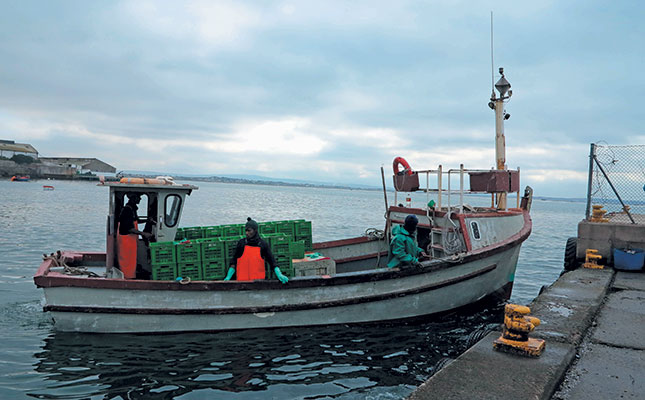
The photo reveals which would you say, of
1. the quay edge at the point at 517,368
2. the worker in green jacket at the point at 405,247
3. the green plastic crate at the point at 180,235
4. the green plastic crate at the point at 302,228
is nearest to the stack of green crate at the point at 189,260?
the green plastic crate at the point at 180,235

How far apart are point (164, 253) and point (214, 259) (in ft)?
2.98

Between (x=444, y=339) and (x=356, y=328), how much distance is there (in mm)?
1838

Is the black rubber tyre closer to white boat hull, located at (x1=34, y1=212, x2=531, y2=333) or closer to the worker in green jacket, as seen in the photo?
white boat hull, located at (x1=34, y1=212, x2=531, y2=333)

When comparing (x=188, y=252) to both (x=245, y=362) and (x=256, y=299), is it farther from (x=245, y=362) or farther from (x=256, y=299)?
(x=245, y=362)

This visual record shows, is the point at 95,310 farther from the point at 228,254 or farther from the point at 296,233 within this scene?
the point at 296,233

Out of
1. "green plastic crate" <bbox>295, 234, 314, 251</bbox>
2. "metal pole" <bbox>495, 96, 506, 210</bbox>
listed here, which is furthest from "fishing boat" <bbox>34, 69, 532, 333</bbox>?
"metal pole" <bbox>495, 96, 506, 210</bbox>

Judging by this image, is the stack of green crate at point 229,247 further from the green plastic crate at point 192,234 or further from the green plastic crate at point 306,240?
the green plastic crate at point 306,240

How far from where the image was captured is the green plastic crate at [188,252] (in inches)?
313

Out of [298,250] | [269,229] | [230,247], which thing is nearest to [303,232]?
[269,229]

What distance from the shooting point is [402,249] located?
8516 mm

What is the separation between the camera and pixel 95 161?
135125mm

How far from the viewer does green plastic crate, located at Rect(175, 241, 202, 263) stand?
795cm

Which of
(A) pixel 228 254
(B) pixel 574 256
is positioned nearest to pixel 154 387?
(A) pixel 228 254

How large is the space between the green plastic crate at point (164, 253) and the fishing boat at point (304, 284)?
21.1 inches
